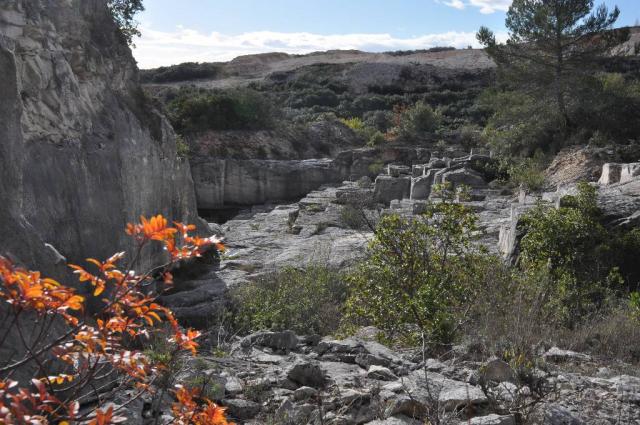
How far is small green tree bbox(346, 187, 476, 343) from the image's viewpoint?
552 centimetres

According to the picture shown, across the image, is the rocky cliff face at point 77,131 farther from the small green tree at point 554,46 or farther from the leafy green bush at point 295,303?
the small green tree at point 554,46

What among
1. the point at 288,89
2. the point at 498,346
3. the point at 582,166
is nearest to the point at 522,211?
the point at 498,346

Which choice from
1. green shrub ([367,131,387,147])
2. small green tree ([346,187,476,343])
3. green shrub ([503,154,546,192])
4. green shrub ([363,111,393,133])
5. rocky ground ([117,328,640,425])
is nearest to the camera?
rocky ground ([117,328,640,425])

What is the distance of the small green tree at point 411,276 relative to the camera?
18.1 feet

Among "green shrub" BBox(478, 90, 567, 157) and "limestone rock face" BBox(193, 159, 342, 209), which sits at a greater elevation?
"green shrub" BBox(478, 90, 567, 157)

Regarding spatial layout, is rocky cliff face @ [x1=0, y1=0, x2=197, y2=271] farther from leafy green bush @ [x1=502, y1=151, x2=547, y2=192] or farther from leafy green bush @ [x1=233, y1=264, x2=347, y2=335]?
leafy green bush @ [x1=502, y1=151, x2=547, y2=192]

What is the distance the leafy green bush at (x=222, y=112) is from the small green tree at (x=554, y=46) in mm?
9451

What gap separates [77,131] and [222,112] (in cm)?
1914

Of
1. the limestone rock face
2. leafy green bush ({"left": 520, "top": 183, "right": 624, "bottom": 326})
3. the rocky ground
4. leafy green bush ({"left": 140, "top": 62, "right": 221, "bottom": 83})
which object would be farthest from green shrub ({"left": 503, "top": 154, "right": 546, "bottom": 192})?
leafy green bush ({"left": 140, "top": 62, "right": 221, "bottom": 83})

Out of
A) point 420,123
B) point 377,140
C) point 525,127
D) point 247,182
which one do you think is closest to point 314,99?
point 420,123

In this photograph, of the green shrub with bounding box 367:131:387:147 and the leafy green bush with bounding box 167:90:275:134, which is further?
the green shrub with bounding box 367:131:387:147

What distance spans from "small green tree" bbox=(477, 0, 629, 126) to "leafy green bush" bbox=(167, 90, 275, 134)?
945 centimetres

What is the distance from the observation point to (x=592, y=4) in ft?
64.8

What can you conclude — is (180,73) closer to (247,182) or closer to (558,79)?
(247,182)
